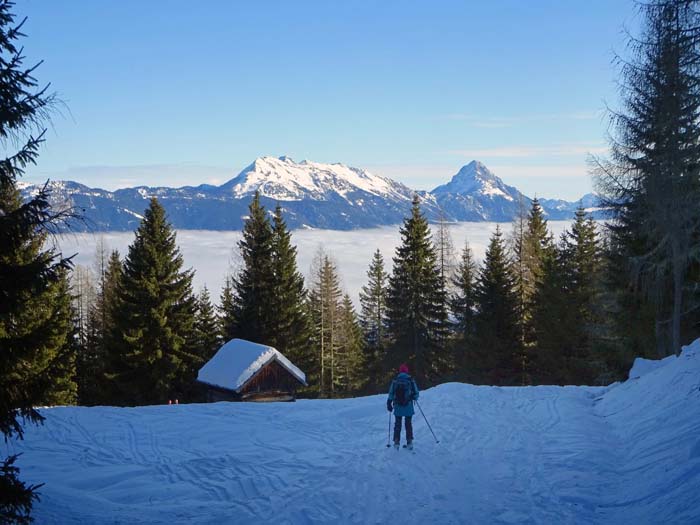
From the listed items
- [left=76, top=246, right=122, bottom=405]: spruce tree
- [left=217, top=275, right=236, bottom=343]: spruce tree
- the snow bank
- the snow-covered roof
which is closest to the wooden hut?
the snow-covered roof

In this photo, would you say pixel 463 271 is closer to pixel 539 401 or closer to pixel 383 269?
pixel 383 269

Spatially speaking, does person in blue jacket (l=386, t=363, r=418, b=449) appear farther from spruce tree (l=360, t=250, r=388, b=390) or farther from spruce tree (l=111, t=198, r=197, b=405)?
spruce tree (l=360, t=250, r=388, b=390)

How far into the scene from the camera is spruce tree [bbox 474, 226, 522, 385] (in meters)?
36.5

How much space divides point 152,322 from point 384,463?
77.9 ft

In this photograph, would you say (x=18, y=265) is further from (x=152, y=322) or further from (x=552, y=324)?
(x=552, y=324)

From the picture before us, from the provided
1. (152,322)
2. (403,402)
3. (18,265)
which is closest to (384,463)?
(403,402)

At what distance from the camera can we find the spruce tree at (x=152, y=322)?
3145 centimetres

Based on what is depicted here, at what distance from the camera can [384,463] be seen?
1145cm

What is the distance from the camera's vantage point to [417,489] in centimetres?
972

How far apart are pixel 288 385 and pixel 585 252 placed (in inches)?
883

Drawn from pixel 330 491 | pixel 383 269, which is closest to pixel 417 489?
pixel 330 491

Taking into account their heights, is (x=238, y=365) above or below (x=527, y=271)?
below

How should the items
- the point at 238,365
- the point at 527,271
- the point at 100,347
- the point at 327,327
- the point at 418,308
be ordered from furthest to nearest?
1. the point at 327,327
2. the point at 100,347
3. the point at 527,271
4. the point at 418,308
5. the point at 238,365

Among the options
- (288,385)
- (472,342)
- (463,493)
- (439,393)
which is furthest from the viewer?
(472,342)
